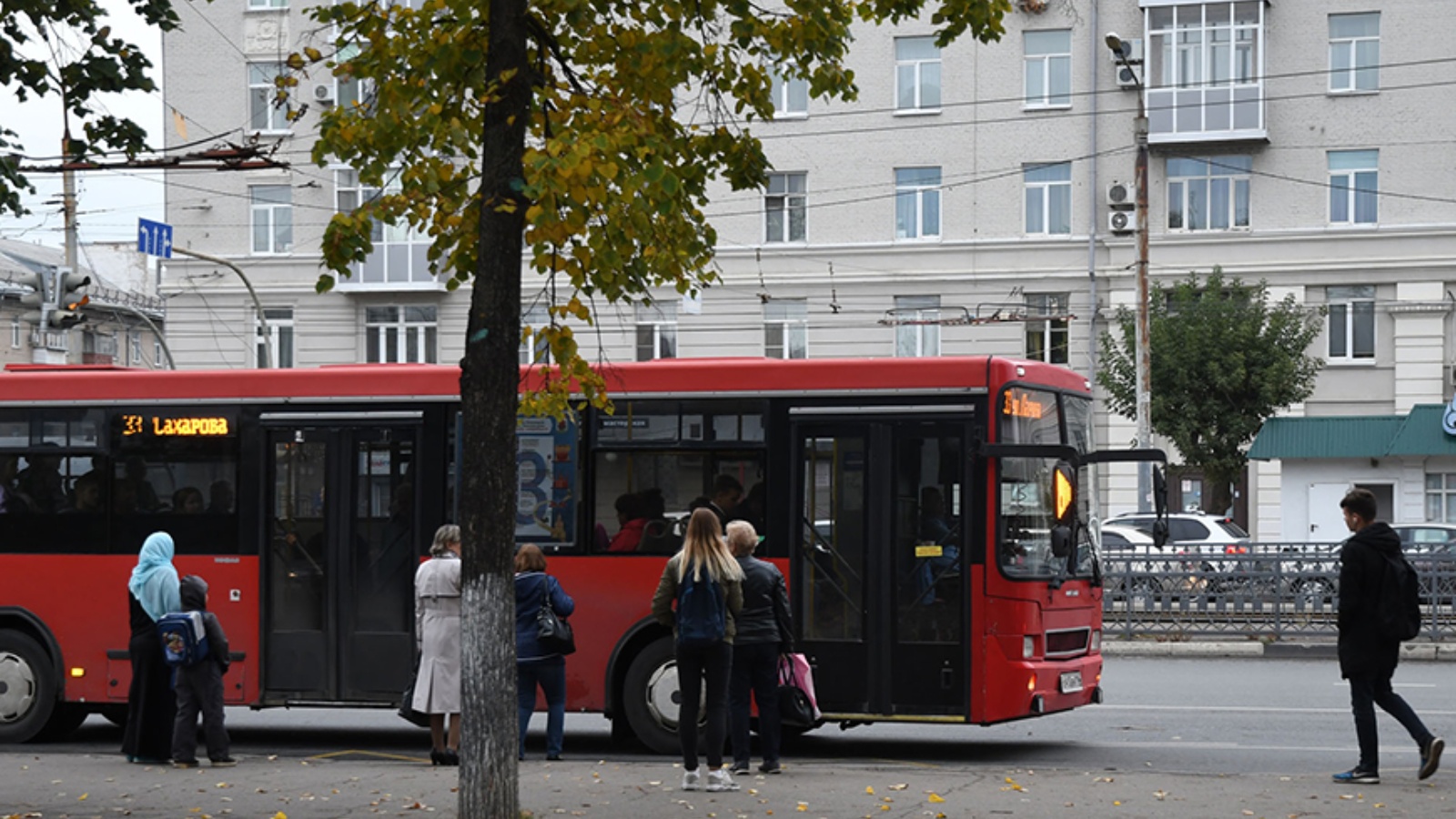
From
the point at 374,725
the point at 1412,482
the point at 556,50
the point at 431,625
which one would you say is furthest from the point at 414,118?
the point at 1412,482

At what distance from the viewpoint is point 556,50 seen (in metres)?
9.87

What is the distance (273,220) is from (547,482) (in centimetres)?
3361

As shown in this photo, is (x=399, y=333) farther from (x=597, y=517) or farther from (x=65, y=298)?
(x=597, y=517)

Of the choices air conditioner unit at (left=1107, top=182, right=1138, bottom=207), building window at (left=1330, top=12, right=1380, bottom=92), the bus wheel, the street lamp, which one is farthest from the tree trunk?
building window at (left=1330, top=12, right=1380, bottom=92)

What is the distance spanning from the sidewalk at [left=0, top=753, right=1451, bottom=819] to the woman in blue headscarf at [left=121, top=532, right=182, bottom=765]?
407 millimetres

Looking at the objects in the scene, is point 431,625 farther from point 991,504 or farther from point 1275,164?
point 1275,164

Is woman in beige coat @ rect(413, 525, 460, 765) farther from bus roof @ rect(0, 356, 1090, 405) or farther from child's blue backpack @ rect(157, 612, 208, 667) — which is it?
child's blue backpack @ rect(157, 612, 208, 667)

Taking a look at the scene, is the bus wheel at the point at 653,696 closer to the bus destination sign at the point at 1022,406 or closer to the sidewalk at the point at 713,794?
the sidewalk at the point at 713,794

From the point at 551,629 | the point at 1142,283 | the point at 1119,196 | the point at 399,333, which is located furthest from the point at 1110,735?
the point at 399,333

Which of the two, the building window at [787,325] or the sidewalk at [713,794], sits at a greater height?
the building window at [787,325]

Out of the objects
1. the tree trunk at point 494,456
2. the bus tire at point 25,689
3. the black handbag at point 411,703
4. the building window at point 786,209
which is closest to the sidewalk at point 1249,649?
the black handbag at point 411,703

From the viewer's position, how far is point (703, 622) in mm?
11109

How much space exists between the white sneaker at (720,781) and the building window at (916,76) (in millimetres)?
32969

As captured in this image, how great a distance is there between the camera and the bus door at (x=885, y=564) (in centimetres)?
1310
